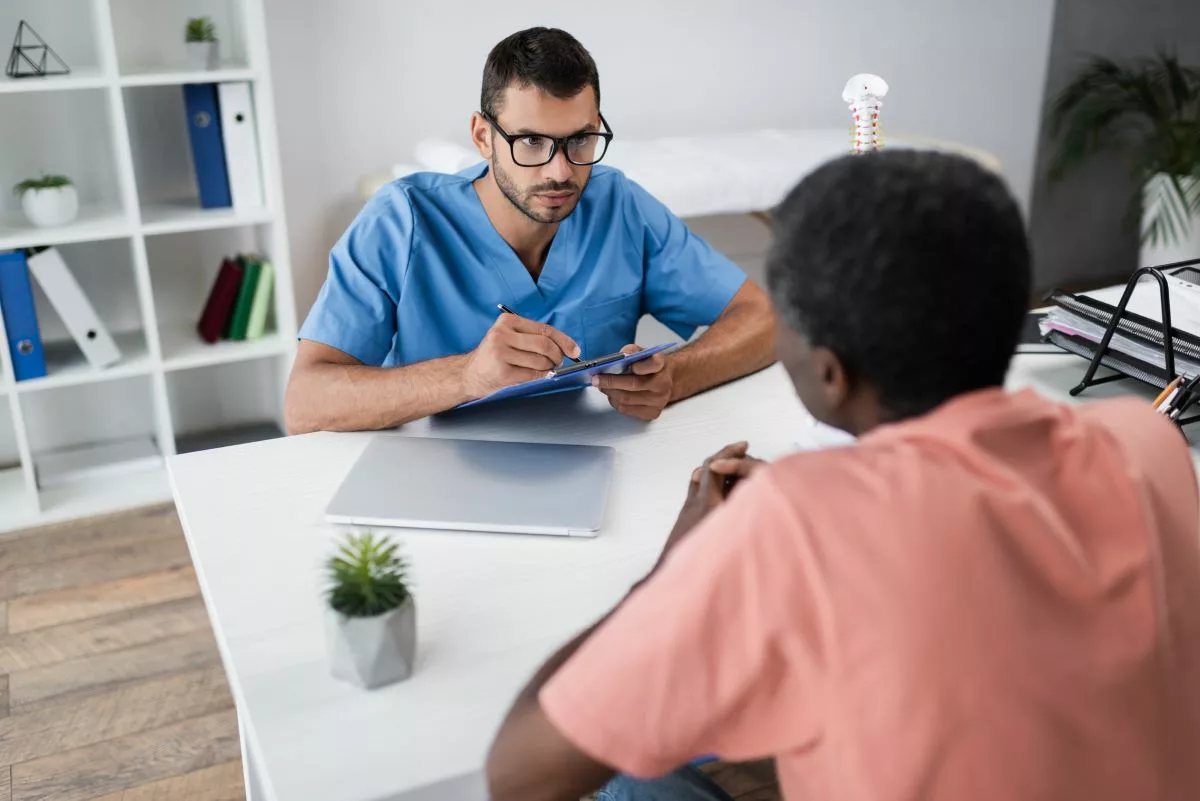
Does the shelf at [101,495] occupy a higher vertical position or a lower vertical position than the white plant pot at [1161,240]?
lower

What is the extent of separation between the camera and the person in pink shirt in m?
0.57

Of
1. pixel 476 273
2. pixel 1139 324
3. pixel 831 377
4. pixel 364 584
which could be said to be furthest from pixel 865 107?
pixel 364 584

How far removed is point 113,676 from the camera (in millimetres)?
1956

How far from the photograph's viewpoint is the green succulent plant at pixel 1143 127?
3.54 meters

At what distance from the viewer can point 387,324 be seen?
5.13 feet

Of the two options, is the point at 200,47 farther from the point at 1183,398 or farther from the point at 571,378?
the point at 1183,398

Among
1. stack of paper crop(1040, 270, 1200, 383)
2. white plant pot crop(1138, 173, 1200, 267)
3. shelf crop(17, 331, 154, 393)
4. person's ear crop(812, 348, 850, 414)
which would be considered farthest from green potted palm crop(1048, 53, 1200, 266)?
person's ear crop(812, 348, 850, 414)

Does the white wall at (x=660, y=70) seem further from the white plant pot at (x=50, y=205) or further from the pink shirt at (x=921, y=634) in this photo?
the pink shirt at (x=921, y=634)

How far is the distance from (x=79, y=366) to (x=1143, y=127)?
3.73 metres

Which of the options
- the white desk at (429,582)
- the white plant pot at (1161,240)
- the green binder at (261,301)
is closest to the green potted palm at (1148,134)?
the white plant pot at (1161,240)

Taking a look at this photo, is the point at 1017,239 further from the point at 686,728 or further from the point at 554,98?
the point at 554,98

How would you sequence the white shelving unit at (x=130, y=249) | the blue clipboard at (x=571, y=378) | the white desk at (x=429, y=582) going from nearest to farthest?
the white desk at (x=429, y=582), the blue clipboard at (x=571, y=378), the white shelving unit at (x=130, y=249)

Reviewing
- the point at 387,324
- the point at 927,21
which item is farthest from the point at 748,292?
the point at 927,21

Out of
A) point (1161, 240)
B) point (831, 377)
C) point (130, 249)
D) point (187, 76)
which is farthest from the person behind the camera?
point (1161, 240)
